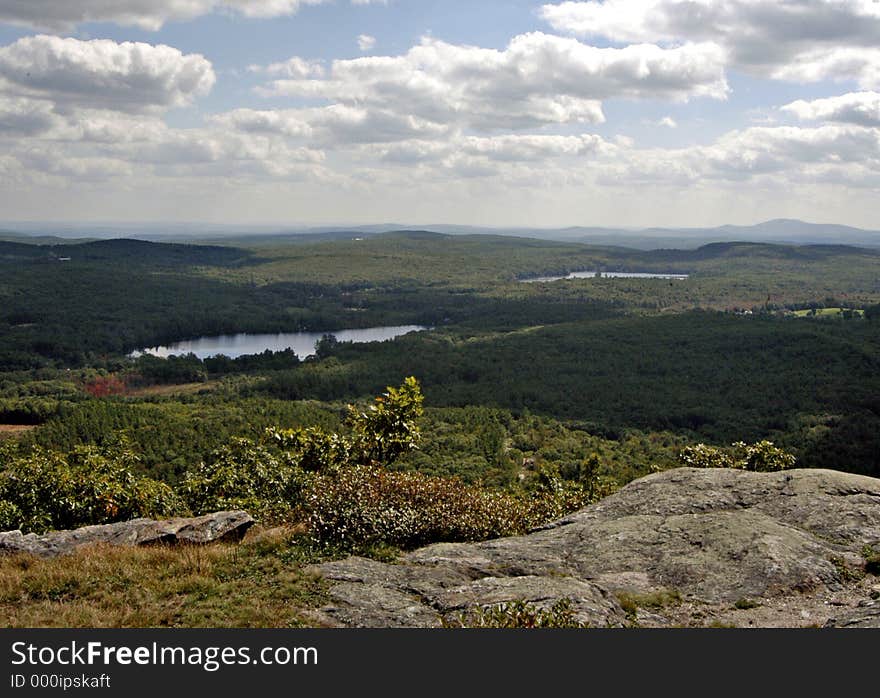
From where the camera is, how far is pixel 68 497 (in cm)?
2953

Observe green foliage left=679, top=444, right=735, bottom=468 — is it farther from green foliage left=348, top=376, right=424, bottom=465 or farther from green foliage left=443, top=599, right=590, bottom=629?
green foliage left=443, top=599, right=590, bottom=629

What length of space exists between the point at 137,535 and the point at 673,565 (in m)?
16.2

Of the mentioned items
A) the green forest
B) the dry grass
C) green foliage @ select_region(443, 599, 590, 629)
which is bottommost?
the green forest

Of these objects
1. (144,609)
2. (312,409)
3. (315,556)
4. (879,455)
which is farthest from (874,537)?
(312,409)

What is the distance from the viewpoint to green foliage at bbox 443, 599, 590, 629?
45.6ft

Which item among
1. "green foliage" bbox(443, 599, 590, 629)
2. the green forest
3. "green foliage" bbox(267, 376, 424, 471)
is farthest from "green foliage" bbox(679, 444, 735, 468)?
"green foliage" bbox(443, 599, 590, 629)

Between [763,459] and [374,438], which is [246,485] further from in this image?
[763,459]

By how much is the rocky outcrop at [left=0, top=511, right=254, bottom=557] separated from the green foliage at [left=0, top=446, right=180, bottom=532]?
6936mm

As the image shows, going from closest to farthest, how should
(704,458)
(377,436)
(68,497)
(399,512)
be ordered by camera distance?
1. (399,512)
2. (68,497)
3. (377,436)
4. (704,458)

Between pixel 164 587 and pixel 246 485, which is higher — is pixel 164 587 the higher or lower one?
the higher one

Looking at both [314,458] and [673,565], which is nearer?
[673,565]

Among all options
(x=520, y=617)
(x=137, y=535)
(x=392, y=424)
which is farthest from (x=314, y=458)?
(x=520, y=617)

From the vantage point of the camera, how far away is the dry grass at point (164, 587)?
15.5 metres

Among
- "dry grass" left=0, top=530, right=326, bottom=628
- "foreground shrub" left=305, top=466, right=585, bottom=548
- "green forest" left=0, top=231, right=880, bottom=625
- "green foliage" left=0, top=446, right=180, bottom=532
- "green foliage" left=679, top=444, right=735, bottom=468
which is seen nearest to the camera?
"dry grass" left=0, top=530, right=326, bottom=628
